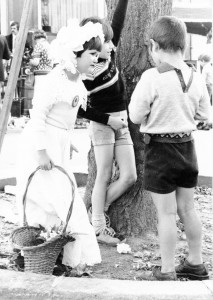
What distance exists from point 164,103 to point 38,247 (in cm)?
103

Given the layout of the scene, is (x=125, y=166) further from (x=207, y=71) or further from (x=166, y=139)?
(x=207, y=71)

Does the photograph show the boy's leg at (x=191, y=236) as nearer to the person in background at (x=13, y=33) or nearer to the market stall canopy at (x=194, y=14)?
the person in background at (x=13, y=33)

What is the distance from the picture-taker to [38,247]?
348 cm

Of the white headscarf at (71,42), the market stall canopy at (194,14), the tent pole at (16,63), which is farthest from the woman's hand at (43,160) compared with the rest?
the market stall canopy at (194,14)

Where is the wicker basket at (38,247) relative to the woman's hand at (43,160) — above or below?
below

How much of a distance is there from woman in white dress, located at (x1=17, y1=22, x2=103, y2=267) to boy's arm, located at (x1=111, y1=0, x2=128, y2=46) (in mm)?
563

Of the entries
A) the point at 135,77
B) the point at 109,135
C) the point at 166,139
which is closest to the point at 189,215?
the point at 166,139

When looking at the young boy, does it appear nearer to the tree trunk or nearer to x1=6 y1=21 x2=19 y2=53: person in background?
the tree trunk

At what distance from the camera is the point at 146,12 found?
450 centimetres

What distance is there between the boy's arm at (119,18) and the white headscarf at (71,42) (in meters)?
0.60

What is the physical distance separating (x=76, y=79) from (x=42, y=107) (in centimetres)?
32

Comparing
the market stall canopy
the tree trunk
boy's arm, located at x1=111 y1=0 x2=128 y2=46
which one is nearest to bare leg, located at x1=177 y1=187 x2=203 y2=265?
the tree trunk

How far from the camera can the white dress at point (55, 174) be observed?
3729 mm

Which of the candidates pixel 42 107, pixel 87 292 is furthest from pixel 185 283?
pixel 42 107
